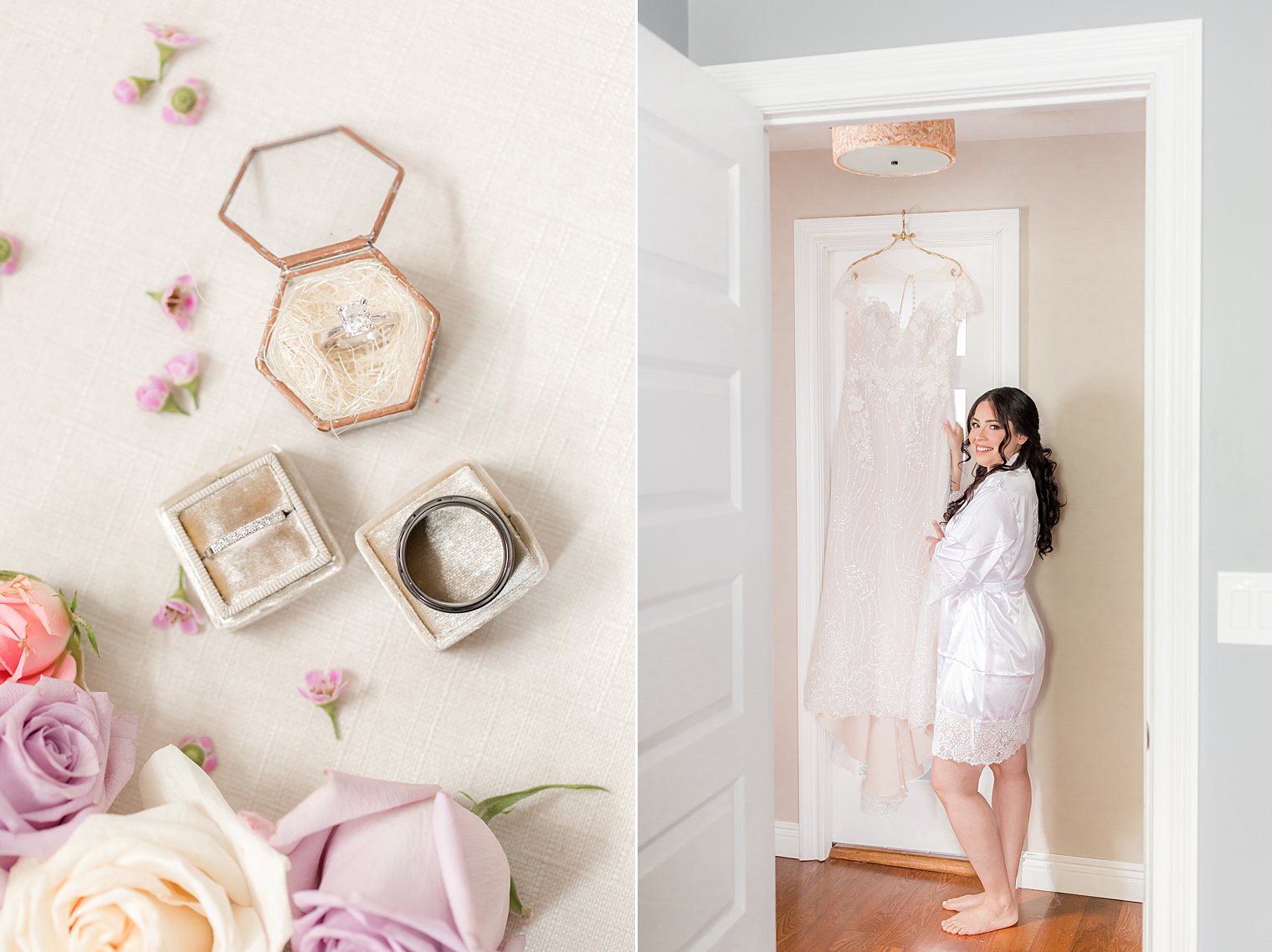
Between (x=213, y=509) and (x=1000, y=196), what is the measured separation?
9.60ft

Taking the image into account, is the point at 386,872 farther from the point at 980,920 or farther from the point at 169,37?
the point at 980,920

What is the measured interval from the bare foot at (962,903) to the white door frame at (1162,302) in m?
1.78

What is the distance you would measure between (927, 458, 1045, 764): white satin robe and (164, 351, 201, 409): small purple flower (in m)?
2.35

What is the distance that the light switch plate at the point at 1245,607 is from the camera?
152cm

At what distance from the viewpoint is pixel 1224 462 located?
1.54 m

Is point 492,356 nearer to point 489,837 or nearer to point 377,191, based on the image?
point 377,191

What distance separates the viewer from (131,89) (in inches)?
54.8

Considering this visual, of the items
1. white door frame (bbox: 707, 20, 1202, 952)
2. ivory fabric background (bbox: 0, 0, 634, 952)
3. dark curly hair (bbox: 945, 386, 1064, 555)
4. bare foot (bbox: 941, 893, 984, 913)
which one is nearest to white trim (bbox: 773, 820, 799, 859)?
bare foot (bbox: 941, 893, 984, 913)

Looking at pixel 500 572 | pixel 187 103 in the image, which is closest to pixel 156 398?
pixel 187 103

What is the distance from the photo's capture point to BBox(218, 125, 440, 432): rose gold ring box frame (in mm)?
1308

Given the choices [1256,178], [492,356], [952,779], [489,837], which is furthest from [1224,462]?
[952,779]

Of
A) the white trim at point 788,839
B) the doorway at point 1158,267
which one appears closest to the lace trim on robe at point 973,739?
the white trim at point 788,839

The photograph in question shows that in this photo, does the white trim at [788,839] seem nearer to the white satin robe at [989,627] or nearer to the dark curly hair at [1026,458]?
the white satin robe at [989,627]

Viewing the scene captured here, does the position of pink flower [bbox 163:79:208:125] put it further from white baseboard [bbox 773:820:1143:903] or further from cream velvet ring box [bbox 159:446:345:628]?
white baseboard [bbox 773:820:1143:903]
